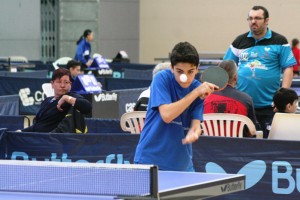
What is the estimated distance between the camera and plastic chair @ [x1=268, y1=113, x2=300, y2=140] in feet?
23.6

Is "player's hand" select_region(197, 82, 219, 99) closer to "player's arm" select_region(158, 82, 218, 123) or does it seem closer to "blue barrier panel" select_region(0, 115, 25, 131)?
"player's arm" select_region(158, 82, 218, 123)

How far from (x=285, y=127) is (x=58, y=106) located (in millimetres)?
2086

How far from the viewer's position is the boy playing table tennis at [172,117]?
5047mm

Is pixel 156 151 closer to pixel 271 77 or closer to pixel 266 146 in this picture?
pixel 266 146

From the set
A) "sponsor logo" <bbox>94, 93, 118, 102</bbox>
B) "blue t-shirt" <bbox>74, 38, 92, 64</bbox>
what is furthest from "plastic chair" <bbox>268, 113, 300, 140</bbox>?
"blue t-shirt" <bbox>74, 38, 92, 64</bbox>

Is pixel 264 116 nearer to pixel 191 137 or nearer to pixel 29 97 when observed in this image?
pixel 191 137

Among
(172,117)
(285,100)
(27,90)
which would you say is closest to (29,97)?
(27,90)

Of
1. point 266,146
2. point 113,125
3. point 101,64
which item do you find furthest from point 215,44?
point 266,146

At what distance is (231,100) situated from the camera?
7.80m

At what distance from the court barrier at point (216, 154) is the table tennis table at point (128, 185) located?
7.26ft

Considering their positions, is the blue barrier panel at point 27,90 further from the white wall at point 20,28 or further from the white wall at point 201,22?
the white wall at point 201,22

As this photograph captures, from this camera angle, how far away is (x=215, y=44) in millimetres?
30266

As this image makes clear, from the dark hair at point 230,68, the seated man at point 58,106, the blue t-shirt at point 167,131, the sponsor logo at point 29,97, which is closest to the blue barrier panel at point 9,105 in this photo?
the sponsor logo at point 29,97

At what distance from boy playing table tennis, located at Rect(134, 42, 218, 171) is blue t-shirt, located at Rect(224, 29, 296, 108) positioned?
3.33m
